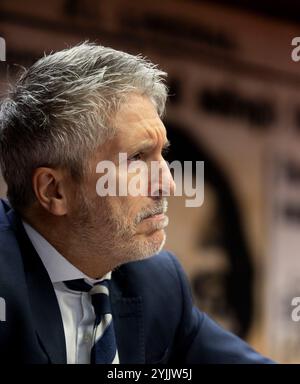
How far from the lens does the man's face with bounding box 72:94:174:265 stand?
3.42ft

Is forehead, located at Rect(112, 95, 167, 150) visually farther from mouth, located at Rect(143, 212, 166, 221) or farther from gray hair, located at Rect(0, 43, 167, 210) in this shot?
mouth, located at Rect(143, 212, 166, 221)

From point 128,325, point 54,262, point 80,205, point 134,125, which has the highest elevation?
point 134,125

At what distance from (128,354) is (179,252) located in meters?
1.04

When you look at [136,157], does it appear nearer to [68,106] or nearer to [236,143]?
[68,106]

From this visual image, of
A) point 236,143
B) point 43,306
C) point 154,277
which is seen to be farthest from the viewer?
point 236,143

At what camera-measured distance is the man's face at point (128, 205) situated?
3.42 ft

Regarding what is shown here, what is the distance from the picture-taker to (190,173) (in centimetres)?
205

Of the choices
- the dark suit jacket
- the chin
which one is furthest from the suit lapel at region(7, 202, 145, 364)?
the chin

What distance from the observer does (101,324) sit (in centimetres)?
103

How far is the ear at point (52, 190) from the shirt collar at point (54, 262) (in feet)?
0.18

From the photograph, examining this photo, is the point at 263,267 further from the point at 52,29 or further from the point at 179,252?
the point at 52,29

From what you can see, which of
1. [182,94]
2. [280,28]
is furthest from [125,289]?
[280,28]

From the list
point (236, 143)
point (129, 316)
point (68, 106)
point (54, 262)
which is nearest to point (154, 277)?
point (129, 316)

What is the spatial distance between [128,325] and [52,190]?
281mm
